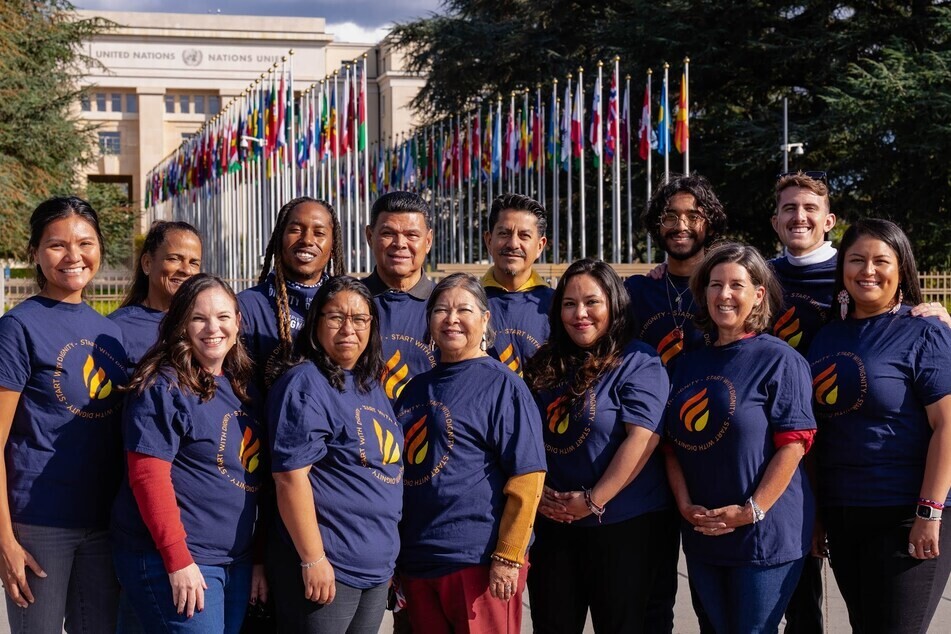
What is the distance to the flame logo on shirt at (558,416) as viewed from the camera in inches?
148

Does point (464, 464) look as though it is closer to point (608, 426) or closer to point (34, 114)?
point (608, 426)

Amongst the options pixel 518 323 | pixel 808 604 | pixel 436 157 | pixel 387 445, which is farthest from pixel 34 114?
pixel 808 604

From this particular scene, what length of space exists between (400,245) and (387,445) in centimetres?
104

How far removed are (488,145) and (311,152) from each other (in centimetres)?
442

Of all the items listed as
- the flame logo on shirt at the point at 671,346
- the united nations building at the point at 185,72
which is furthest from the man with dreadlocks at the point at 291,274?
the united nations building at the point at 185,72

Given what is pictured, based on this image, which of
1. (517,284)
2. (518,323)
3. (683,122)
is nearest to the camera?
(518,323)

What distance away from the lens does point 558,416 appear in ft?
12.4

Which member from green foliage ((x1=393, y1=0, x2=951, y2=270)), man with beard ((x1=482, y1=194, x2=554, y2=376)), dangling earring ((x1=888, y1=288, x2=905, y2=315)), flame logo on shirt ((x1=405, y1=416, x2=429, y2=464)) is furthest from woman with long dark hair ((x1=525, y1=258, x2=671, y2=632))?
green foliage ((x1=393, y1=0, x2=951, y2=270))

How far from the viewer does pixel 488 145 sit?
2559cm

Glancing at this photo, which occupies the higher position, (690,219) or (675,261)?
(690,219)

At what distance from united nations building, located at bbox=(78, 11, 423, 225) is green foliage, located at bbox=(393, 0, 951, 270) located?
1103 inches

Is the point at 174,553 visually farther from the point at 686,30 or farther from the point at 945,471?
the point at 686,30

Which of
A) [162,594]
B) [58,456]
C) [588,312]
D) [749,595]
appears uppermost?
[588,312]

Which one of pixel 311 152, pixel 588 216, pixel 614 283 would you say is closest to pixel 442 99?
pixel 588 216
